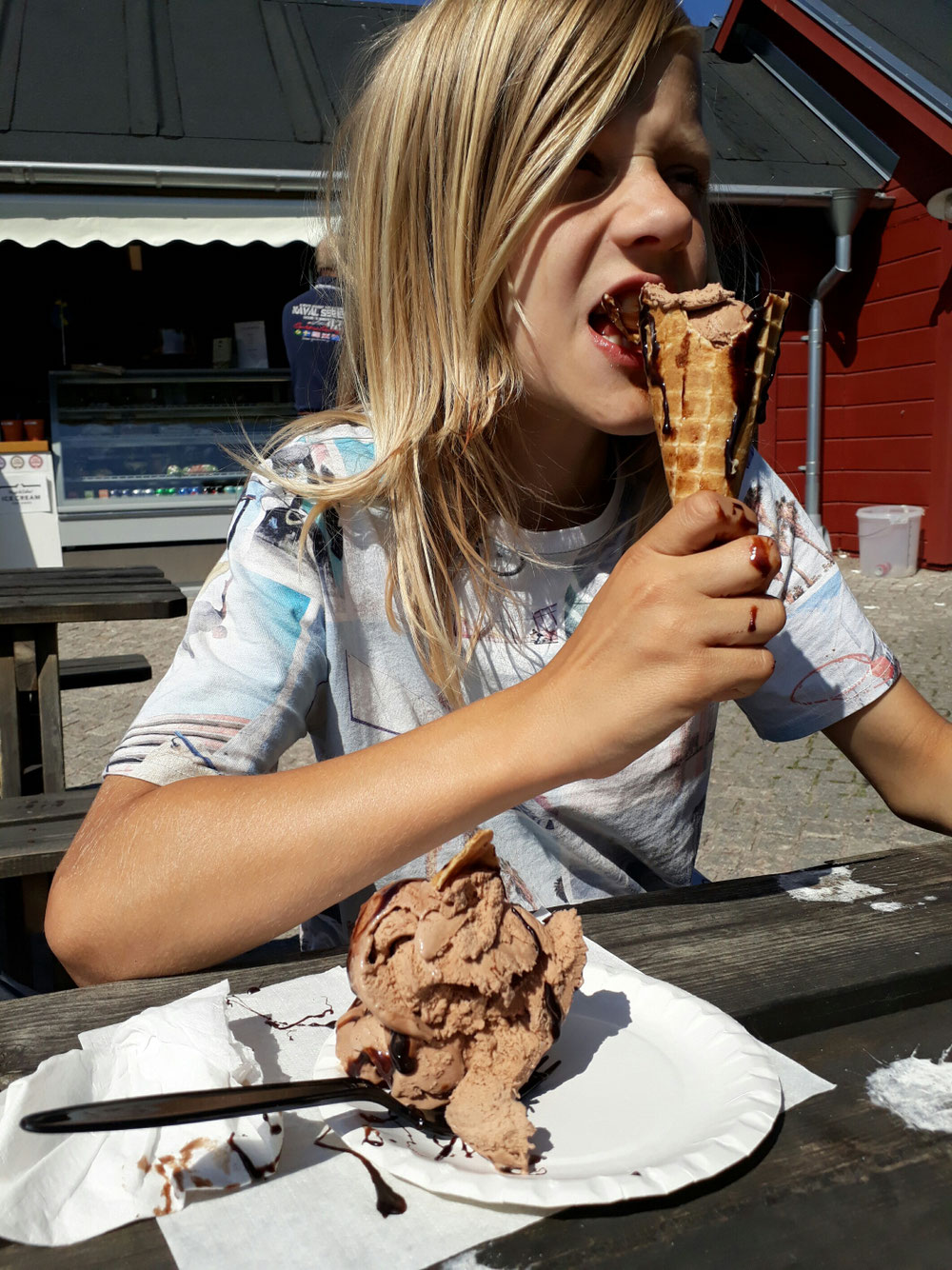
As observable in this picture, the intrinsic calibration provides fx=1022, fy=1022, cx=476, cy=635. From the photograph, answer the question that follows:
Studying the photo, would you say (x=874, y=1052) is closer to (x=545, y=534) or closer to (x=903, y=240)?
(x=545, y=534)

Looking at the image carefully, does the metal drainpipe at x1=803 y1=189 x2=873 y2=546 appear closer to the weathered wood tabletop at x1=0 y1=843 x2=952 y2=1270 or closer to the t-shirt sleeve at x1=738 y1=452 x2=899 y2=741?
the t-shirt sleeve at x1=738 y1=452 x2=899 y2=741

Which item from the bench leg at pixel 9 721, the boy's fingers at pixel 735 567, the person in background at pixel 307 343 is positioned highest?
the person in background at pixel 307 343

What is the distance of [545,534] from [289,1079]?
1.08 m

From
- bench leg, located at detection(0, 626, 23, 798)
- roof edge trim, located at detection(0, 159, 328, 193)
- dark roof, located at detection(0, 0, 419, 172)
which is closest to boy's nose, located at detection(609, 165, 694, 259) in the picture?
bench leg, located at detection(0, 626, 23, 798)

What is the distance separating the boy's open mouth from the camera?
1424 mm

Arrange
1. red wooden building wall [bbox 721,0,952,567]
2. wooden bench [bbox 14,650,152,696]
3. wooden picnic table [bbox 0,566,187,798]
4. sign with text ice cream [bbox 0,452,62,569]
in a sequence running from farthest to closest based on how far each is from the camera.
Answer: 1. red wooden building wall [bbox 721,0,952,567]
2. sign with text ice cream [bbox 0,452,62,569]
3. wooden bench [bbox 14,650,152,696]
4. wooden picnic table [bbox 0,566,187,798]

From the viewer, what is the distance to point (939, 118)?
28.2 feet

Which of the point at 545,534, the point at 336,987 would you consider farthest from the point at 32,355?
the point at 336,987

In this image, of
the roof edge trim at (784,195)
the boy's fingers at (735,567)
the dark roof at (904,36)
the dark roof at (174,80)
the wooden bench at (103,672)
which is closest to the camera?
the boy's fingers at (735,567)

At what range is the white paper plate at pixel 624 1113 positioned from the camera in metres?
0.76

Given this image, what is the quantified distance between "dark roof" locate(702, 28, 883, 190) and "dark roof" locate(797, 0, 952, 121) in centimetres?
82

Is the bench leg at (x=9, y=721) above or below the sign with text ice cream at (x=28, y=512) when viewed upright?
below

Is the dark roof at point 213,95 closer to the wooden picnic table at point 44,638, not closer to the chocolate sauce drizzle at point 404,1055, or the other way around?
the wooden picnic table at point 44,638

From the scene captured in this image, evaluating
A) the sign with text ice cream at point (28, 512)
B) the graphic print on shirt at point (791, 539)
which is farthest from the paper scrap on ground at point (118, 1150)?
the sign with text ice cream at point (28, 512)
